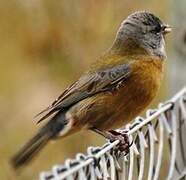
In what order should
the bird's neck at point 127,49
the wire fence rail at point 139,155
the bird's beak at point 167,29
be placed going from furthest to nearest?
the bird's neck at point 127,49 → the bird's beak at point 167,29 → the wire fence rail at point 139,155

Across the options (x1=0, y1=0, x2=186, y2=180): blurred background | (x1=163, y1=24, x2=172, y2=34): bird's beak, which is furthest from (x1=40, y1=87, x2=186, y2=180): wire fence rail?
(x1=0, y1=0, x2=186, y2=180): blurred background

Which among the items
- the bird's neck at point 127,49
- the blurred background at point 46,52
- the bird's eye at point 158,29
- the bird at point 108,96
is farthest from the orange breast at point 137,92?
the blurred background at point 46,52

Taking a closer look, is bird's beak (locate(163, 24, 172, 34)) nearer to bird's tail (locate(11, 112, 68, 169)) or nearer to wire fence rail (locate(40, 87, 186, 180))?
wire fence rail (locate(40, 87, 186, 180))

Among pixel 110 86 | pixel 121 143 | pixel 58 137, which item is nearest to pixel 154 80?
pixel 110 86

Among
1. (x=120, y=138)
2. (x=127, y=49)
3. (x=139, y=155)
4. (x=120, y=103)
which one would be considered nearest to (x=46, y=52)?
(x=127, y=49)

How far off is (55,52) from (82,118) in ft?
2.53

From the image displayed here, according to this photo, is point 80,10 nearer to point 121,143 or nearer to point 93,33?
point 93,33

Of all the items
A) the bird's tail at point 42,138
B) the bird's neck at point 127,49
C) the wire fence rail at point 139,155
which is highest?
the bird's neck at point 127,49

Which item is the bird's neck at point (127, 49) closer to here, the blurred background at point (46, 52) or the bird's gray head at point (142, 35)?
the bird's gray head at point (142, 35)

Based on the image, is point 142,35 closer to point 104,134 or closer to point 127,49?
point 127,49

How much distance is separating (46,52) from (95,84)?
697 millimetres

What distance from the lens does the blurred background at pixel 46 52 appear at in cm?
592

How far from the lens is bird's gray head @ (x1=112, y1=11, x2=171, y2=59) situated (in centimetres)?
554

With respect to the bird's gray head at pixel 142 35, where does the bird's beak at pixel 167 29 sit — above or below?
below
